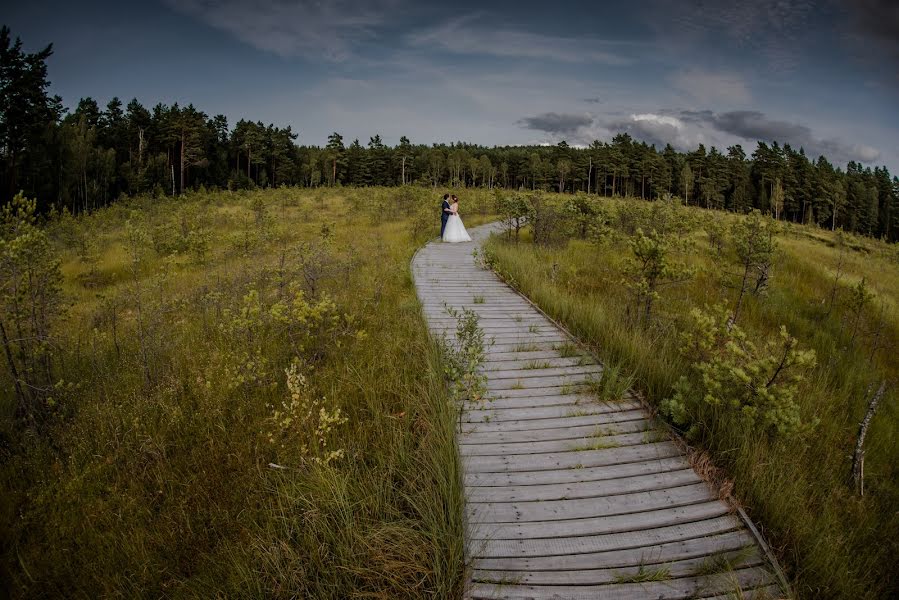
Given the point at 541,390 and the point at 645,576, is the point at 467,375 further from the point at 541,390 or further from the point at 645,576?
the point at 645,576

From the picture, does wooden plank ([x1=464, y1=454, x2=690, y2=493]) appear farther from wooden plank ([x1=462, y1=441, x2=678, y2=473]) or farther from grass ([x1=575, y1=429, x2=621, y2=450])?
grass ([x1=575, y1=429, x2=621, y2=450])

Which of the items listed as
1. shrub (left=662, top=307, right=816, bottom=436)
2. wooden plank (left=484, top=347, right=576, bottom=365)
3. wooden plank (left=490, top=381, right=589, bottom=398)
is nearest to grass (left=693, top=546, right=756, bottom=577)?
shrub (left=662, top=307, right=816, bottom=436)

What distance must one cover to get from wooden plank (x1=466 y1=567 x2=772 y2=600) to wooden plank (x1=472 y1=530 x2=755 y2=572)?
0.12 metres

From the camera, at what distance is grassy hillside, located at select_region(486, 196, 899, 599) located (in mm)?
3004

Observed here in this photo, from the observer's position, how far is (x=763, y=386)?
3.71 metres

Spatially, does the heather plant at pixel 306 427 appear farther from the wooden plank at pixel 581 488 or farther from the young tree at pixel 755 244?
the young tree at pixel 755 244

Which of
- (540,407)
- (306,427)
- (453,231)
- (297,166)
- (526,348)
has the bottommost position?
(306,427)

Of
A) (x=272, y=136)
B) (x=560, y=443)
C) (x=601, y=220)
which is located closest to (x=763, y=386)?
(x=560, y=443)

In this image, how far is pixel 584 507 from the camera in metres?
3.15

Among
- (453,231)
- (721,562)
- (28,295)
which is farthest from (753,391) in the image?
(453,231)

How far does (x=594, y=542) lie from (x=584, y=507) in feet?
1.00

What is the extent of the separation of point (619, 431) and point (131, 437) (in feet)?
16.0

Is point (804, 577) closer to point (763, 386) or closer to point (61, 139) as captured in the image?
point (763, 386)

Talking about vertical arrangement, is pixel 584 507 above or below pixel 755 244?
below
